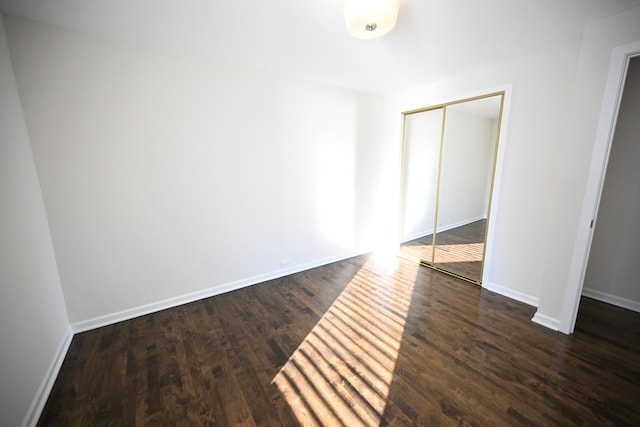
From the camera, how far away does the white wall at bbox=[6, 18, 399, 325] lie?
6.42ft

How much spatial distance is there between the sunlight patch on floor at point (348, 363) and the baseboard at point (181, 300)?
88 centimetres

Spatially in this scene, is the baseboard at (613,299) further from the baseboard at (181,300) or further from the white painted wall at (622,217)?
the baseboard at (181,300)

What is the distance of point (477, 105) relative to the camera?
300 cm

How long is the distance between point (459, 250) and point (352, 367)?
8.78 ft

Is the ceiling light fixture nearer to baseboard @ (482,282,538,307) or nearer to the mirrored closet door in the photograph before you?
Answer: the mirrored closet door

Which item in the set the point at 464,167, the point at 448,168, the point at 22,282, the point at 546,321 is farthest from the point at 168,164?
the point at 546,321

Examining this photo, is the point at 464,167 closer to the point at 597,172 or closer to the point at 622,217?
the point at 597,172

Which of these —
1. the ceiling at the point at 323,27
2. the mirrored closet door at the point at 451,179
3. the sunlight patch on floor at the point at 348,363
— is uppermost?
the ceiling at the point at 323,27

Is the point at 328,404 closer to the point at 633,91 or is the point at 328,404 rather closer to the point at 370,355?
the point at 370,355

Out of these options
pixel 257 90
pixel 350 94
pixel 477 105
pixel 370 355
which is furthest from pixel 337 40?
pixel 370 355

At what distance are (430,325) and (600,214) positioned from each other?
2286mm

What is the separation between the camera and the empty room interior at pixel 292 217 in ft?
5.12

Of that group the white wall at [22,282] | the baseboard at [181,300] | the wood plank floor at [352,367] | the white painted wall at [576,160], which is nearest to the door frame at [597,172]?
the white painted wall at [576,160]

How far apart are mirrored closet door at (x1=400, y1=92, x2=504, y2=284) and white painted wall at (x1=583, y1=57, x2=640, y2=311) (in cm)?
107
